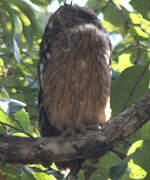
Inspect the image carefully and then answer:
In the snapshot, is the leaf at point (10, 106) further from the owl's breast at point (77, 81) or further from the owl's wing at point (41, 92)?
the owl's wing at point (41, 92)

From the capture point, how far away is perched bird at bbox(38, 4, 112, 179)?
309cm

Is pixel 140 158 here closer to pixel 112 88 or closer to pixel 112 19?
pixel 112 88

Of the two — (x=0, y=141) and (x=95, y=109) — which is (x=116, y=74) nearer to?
(x=95, y=109)

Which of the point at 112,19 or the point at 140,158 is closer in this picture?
the point at 140,158

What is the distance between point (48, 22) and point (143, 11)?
3.27 ft

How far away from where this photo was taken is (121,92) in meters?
2.87

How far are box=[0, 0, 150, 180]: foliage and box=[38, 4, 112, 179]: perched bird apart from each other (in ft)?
0.59

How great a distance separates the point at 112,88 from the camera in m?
2.89

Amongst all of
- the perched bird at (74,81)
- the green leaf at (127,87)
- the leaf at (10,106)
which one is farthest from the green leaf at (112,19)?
the leaf at (10,106)

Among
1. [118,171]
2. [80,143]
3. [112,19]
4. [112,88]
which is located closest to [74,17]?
[112,19]

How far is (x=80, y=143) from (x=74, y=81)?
0.66 metres

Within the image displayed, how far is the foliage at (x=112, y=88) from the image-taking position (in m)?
2.21

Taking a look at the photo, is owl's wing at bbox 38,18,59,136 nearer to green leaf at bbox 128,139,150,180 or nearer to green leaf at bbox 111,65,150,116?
green leaf at bbox 111,65,150,116

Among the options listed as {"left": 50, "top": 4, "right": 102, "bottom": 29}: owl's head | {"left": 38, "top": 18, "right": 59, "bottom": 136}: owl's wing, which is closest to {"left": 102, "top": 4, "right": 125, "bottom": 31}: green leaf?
{"left": 50, "top": 4, "right": 102, "bottom": 29}: owl's head
